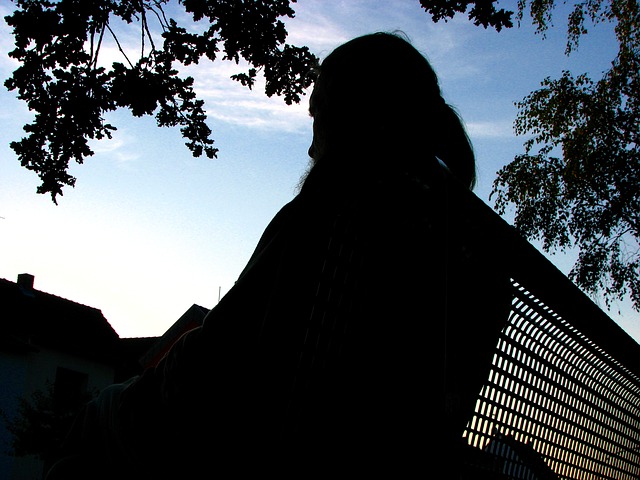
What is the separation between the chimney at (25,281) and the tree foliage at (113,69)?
1149 inches

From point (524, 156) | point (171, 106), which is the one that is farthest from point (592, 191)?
point (171, 106)

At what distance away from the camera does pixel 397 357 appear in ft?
3.64

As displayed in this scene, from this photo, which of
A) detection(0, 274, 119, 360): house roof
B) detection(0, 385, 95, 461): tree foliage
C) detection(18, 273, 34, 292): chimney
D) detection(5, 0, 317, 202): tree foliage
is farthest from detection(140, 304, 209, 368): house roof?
detection(5, 0, 317, 202): tree foliage

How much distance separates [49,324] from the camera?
30531 mm

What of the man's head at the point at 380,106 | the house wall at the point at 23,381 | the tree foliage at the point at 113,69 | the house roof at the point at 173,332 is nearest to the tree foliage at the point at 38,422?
the house wall at the point at 23,381

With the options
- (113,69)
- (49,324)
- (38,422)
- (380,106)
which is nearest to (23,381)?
(38,422)

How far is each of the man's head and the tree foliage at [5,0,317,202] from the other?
4.47m

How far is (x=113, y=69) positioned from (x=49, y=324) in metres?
27.0

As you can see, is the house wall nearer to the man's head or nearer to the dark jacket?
the man's head

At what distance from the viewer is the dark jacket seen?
3.29 ft

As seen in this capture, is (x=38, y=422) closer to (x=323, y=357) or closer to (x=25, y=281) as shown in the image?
(x=25, y=281)

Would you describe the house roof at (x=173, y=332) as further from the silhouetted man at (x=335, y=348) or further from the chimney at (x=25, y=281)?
the silhouetted man at (x=335, y=348)

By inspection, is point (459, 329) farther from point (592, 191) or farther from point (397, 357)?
point (592, 191)

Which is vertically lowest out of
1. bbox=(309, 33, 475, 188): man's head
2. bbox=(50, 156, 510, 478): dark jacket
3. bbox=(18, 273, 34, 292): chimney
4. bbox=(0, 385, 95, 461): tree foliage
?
bbox=(0, 385, 95, 461): tree foliage
